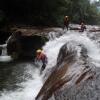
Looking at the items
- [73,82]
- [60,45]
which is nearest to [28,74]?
[60,45]

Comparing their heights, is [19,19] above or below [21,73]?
above

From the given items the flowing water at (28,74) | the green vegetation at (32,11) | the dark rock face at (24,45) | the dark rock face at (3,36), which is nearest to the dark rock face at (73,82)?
the flowing water at (28,74)

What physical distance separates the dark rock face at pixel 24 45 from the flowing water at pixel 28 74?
1.71m

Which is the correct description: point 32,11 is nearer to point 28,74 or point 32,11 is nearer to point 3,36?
point 3,36

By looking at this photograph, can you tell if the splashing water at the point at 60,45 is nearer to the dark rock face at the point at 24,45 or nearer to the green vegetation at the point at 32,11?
the dark rock face at the point at 24,45

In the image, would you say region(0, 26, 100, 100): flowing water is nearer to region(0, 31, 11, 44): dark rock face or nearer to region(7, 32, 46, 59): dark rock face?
region(7, 32, 46, 59): dark rock face

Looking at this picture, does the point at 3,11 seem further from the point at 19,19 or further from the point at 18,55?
the point at 18,55

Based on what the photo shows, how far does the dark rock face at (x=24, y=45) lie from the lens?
34.2m

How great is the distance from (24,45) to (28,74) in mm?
9470

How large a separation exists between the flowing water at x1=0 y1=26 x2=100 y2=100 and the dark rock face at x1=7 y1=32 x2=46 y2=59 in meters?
1.71

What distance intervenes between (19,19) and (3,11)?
2587 millimetres

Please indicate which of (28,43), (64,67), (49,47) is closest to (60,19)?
(28,43)

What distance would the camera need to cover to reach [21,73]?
26.5 metres

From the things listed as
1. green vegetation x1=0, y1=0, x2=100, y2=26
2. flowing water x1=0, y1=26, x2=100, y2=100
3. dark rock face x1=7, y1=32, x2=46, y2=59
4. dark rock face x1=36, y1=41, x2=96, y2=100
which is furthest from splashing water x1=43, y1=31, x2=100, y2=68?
green vegetation x1=0, y1=0, x2=100, y2=26
